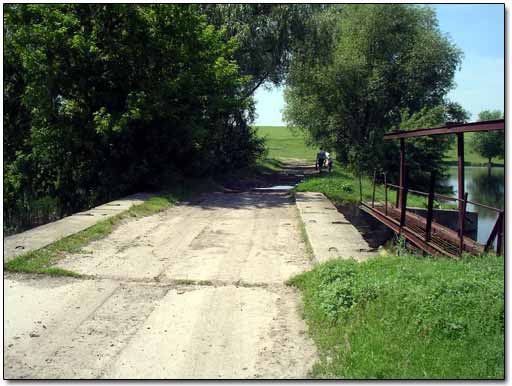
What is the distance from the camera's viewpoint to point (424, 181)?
2233 cm

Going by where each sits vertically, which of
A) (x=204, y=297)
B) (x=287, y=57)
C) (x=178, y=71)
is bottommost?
(x=204, y=297)

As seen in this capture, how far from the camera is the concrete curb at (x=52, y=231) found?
28.5ft

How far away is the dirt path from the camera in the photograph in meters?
4.77

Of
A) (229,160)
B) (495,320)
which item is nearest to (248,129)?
A: (229,160)

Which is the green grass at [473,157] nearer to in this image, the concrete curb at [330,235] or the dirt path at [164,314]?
the concrete curb at [330,235]

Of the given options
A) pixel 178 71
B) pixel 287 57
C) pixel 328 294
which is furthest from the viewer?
pixel 287 57

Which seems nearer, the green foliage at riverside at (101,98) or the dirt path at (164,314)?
the dirt path at (164,314)

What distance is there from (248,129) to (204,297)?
21.8m

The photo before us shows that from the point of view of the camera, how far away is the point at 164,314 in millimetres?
6051

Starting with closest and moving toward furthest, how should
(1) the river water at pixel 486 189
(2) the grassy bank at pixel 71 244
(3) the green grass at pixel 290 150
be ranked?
(1) the river water at pixel 486 189, (2) the grassy bank at pixel 71 244, (3) the green grass at pixel 290 150

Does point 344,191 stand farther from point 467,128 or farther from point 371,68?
point 467,128

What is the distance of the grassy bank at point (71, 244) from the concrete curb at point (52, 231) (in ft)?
0.50

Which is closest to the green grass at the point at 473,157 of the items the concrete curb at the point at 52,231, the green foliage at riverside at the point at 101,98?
the concrete curb at the point at 52,231

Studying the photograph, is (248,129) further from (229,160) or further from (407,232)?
(407,232)
